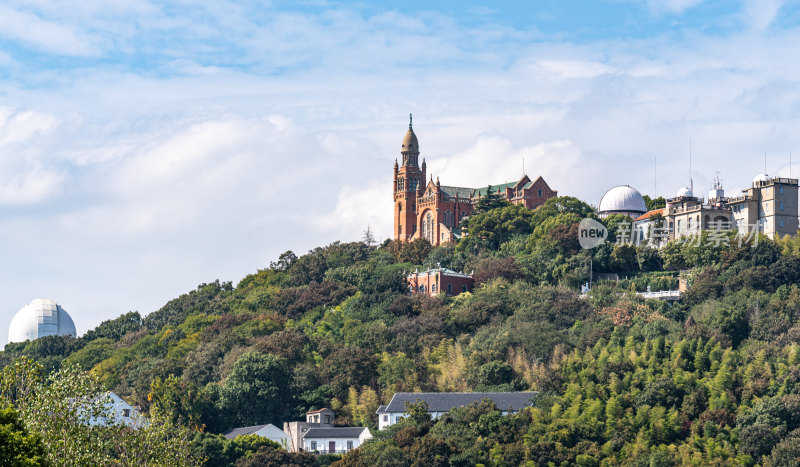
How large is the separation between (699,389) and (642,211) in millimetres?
32959

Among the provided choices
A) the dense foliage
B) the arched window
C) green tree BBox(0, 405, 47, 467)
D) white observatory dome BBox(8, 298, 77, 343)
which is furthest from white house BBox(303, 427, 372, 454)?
white observatory dome BBox(8, 298, 77, 343)

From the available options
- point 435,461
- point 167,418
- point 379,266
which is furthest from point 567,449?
point 379,266

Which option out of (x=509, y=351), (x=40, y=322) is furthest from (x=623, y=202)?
(x=40, y=322)

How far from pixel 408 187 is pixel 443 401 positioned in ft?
138

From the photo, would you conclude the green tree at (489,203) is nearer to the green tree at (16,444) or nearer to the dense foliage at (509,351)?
the dense foliage at (509,351)

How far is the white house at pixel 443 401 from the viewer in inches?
2694

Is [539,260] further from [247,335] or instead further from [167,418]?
[167,418]

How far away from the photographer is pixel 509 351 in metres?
75.5

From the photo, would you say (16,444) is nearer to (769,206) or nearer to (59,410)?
(59,410)

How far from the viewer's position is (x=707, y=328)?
74250mm

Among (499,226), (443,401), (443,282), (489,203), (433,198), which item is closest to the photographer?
(443,401)

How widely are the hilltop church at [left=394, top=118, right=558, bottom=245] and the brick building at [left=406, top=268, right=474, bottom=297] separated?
12.0 meters

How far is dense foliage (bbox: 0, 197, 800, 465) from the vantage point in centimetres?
6412

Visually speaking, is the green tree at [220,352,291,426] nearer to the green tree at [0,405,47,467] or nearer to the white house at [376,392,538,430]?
the white house at [376,392,538,430]
